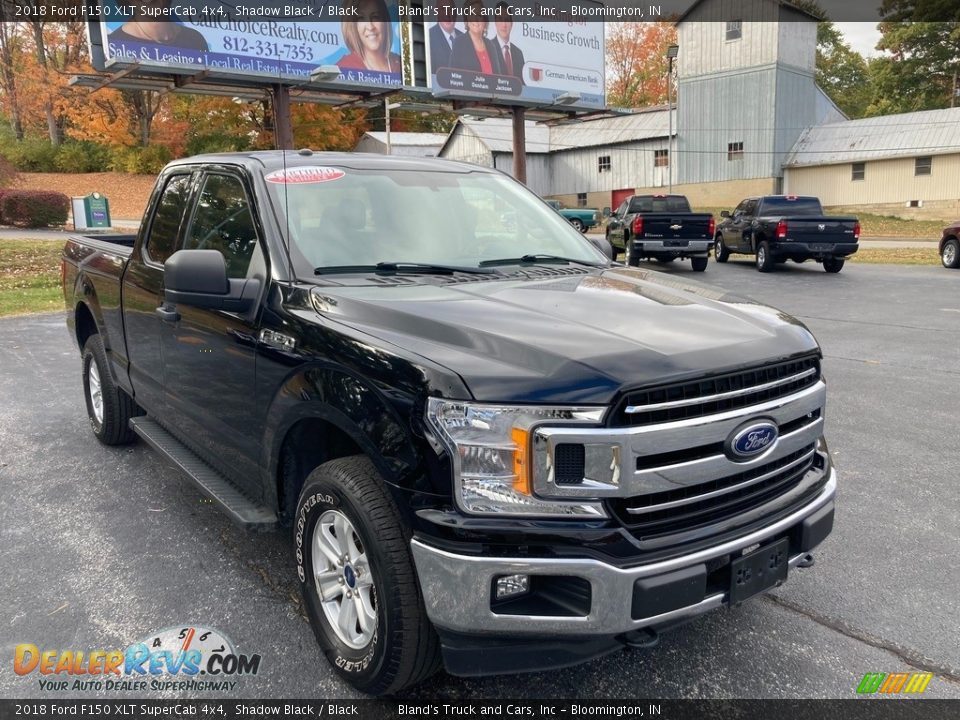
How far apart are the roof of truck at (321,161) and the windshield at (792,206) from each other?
54.4ft

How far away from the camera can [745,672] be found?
2840 mm

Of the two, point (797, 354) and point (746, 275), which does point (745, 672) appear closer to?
point (797, 354)

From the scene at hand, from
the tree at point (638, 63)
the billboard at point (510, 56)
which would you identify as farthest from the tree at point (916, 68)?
the billboard at point (510, 56)

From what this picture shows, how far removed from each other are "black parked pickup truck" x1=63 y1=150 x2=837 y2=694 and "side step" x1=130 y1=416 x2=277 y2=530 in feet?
0.05

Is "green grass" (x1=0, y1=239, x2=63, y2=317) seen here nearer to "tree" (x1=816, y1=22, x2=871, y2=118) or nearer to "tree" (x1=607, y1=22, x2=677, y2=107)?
"tree" (x1=607, y1=22, x2=677, y2=107)

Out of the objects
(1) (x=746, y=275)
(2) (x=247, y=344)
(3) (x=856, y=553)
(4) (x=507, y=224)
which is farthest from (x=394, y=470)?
(1) (x=746, y=275)

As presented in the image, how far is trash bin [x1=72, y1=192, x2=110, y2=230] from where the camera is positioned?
26094 mm

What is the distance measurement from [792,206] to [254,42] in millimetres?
15439

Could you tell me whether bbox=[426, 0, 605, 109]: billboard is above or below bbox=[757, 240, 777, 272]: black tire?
above

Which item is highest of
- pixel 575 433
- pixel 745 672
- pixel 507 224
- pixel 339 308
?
pixel 507 224

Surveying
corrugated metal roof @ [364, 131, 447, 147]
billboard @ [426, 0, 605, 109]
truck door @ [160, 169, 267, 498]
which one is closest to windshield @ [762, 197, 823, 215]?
billboard @ [426, 0, 605, 109]

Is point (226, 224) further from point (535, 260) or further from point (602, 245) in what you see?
point (602, 245)

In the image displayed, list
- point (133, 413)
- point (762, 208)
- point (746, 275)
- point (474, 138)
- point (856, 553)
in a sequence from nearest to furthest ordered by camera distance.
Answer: point (856, 553), point (133, 413), point (746, 275), point (762, 208), point (474, 138)

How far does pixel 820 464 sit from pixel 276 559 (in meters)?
2.52
